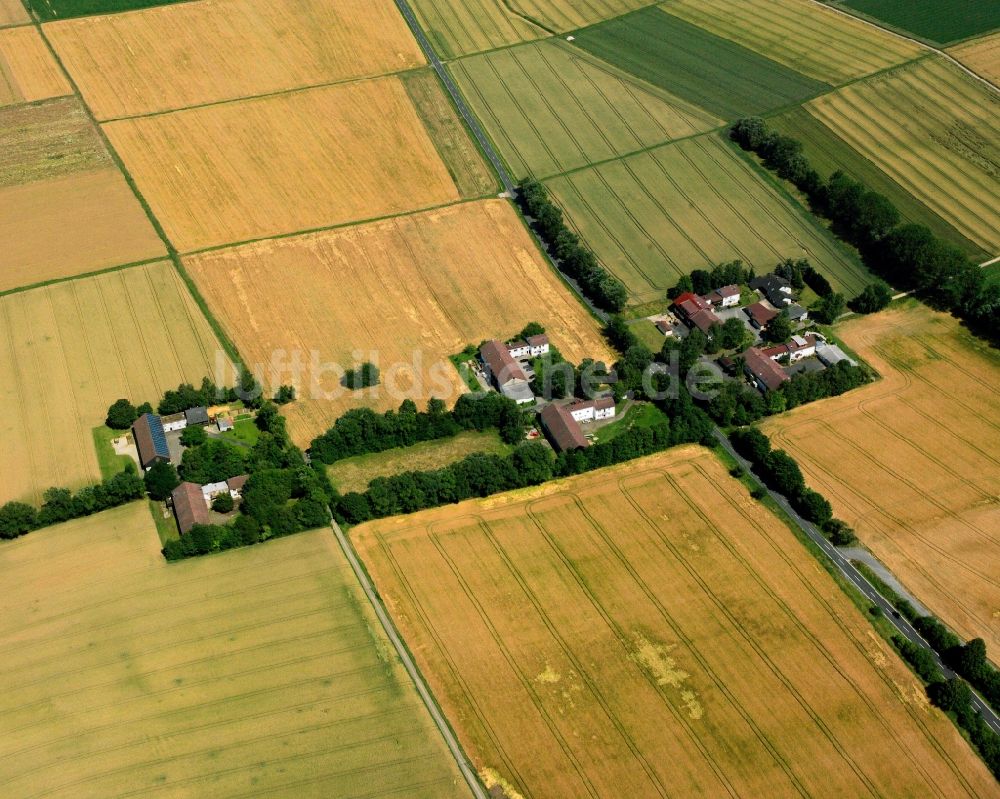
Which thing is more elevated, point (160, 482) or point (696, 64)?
point (696, 64)

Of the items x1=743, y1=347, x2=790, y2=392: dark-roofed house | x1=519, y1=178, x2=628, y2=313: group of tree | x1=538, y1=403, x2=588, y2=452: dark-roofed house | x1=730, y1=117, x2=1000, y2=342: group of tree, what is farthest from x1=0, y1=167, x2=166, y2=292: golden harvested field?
x1=730, y1=117, x2=1000, y2=342: group of tree

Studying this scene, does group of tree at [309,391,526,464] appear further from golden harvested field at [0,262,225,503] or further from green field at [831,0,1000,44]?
green field at [831,0,1000,44]

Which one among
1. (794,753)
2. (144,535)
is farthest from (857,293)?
(144,535)

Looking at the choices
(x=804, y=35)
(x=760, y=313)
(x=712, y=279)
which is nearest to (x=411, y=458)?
(x=712, y=279)

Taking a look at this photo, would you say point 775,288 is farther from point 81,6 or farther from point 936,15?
point 81,6

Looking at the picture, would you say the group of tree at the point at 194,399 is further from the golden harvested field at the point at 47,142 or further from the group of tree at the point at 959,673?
the group of tree at the point at 959,673

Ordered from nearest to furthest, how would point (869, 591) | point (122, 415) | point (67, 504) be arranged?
1. point (869, 591)
2. point (67, 504)
3. point (122, 415)

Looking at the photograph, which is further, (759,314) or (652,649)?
(759,314)
